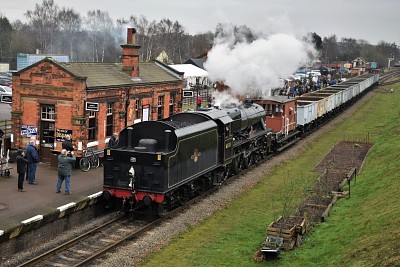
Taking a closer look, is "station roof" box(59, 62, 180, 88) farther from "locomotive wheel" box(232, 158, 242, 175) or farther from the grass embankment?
the grass embankment

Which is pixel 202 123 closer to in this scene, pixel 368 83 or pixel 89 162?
pixel 89 162

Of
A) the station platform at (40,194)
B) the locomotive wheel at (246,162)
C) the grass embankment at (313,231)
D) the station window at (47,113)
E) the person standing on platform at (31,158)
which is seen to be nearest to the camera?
the grass embankment at (313,231)

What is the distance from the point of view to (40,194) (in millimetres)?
14703

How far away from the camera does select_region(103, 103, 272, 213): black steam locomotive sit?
14000 millimetres

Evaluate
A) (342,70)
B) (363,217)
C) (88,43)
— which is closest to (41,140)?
(363,217)

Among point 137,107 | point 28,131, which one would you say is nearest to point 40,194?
point 28,131

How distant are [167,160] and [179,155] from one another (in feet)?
2.57

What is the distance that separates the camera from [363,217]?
1292 centimetres

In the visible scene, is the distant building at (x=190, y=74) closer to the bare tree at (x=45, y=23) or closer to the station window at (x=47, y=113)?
the bare tree at (x=45, y=23)

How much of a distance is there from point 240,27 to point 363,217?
16.5 meters

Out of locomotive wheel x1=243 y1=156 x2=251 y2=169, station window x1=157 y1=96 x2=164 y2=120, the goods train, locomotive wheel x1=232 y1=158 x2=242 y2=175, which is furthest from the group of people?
station window x1=157 y1=96 x2=164 y2=120

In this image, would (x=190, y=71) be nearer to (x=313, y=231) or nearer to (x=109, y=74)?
(x=109, y=74)

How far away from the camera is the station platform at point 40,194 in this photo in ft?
41.4

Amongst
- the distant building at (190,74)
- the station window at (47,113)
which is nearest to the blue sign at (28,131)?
the station window at (47,113)
